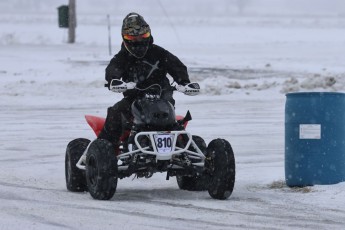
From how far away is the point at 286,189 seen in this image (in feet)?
33.5

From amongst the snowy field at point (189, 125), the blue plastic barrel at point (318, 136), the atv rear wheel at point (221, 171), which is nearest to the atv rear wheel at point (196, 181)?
the snowy field at point (189, 125)

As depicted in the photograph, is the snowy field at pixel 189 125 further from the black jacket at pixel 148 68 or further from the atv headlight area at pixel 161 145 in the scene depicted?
→ the black jacket at pixel 148 68

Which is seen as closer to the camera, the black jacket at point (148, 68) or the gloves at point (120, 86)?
the gloves at point (120, 86)

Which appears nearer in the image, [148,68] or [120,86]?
[120,86]

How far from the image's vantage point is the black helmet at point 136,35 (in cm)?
985

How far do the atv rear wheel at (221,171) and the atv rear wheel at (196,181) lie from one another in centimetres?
39

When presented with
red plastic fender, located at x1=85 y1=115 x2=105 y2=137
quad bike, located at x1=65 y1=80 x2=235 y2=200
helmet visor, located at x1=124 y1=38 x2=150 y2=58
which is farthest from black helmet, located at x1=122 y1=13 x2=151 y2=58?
red plastic fender, located at x1=85 y1=115 x2=105 y2=137

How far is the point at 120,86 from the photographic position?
9.37 metres

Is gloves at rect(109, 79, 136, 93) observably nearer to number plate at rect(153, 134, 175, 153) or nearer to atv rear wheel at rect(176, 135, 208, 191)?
number plate at rect(153, 134, 175, 153)

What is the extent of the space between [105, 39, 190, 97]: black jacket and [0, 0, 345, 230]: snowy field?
1208 mm

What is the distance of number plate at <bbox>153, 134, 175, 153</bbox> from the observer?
930cm

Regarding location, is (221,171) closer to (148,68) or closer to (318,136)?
(318,136)

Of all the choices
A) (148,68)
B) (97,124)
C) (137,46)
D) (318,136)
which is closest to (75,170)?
(97,124)

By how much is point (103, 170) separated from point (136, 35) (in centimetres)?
153
